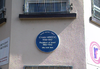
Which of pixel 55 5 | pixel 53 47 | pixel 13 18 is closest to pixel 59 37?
pixel 53 47

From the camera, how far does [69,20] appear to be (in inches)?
416

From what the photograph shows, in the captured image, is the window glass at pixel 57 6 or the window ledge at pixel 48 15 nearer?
the window ledge at pixel 48 15

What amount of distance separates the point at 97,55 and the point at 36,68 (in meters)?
→ 2.70

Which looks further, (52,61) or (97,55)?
(97,55)

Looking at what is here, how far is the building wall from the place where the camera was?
1038 centimetres

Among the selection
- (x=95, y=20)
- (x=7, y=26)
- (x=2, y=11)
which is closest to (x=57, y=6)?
(x=95, y=20)

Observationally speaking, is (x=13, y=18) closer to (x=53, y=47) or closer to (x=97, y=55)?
(x=53, y=47)

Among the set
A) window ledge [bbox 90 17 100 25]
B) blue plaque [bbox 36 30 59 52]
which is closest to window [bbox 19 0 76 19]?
blue plaque [bbox 36 30 59 52]

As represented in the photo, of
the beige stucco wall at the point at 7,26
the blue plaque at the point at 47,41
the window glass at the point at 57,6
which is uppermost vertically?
the window glass at the point at 57,6

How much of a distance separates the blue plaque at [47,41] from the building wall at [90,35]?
1.32 metres

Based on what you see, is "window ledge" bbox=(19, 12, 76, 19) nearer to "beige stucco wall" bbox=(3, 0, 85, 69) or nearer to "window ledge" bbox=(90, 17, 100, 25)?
"beige stucco wall" bbox=(3, 0, 85, 69)

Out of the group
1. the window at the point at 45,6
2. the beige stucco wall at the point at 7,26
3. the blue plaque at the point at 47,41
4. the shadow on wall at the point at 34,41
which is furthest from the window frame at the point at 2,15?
the blue plaque at the point at 47,41

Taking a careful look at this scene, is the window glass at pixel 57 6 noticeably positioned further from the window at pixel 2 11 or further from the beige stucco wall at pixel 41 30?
the window at pixel 2 11

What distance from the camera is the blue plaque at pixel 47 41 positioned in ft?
33.5
